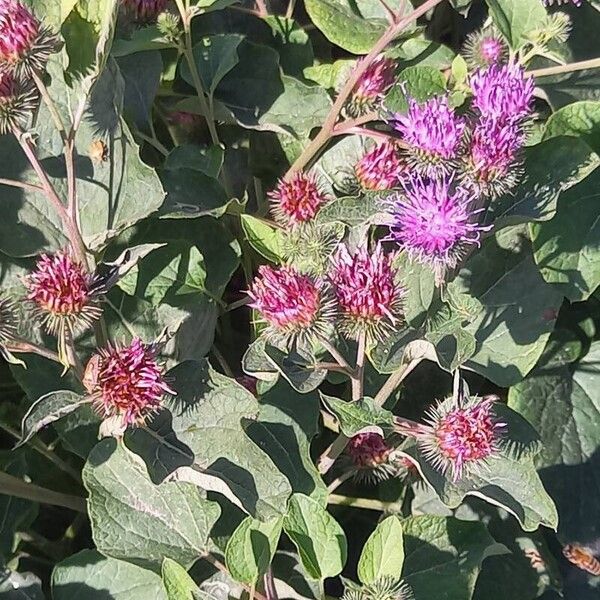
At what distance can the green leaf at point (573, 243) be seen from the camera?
7.80ft

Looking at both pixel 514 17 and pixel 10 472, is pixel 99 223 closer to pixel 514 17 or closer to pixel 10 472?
pixel 10 472

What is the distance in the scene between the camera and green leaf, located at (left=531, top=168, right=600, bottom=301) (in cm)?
238

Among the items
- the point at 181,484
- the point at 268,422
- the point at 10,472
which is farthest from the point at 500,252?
the point at 10,472

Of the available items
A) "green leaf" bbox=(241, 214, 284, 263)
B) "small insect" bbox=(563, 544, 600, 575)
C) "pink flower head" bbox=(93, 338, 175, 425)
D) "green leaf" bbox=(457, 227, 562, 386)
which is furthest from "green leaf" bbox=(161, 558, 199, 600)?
"small insect" bbox=(563, 544, 600, 575)

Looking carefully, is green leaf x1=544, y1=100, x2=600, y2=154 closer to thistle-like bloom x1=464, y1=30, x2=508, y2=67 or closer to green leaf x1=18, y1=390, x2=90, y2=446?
thistle-like bloom x1=464, y1=30, x2=508, y2=67

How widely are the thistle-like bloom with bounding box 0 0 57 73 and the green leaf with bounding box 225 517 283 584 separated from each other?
1062 millimetres

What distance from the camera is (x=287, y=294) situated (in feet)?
6.26

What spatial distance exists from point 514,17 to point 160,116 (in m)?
1.09

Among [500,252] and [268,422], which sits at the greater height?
[500,252]

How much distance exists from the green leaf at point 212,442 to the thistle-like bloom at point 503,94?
2.67 ft

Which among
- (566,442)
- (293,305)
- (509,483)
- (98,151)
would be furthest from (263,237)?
(566,442)

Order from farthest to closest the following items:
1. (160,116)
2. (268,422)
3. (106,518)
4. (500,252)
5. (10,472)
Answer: (160,116) < (500,252) < (10,472) < (268,422) < (106,518)

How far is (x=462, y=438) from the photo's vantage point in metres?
1.95

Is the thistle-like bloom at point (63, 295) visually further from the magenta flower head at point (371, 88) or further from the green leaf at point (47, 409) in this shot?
the magenta flower head at point (371, 88)
